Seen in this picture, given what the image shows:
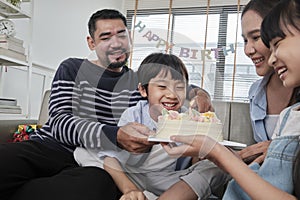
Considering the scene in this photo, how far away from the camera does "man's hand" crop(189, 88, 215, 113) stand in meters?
0.79

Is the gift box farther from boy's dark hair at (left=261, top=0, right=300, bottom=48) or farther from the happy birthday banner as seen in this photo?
boy's dark hair at (left=261, top=0, right=300, bottom=48)

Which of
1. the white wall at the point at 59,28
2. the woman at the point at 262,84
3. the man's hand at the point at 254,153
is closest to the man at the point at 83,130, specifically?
the man's hand at the point at 254,153

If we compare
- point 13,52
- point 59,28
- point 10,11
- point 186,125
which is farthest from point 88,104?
point 59,28

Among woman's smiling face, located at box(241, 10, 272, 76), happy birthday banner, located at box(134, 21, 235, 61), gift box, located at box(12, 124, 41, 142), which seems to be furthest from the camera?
gift box, located at box(12, 124, 41, 142)

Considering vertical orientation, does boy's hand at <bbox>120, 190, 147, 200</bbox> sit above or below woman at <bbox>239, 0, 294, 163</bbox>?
below

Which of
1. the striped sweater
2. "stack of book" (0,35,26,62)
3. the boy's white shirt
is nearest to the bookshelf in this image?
"stack of book" (0,35,26,62)

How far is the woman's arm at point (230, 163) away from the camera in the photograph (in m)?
0.65

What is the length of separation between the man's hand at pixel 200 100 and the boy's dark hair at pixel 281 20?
196mm

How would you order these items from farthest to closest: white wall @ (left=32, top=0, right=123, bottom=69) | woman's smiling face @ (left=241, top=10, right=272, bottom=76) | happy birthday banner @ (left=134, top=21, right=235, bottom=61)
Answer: white wall @ (left=32, top=0, right=123, bottom=69) < woman's smiling face @ (left=241, top=10, right=272, bottom=76) < happy birthday banner @ (left=134, top=21, right=235, bottom=61)

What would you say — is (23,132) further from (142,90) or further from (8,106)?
(142,90)

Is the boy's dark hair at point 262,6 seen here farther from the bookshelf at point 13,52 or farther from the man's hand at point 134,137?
the bookshelf at point 13,52

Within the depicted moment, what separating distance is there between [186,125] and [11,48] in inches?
56.5

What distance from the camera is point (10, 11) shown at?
78.2 inches

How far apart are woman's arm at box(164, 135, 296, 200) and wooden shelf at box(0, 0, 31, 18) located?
1515mm
